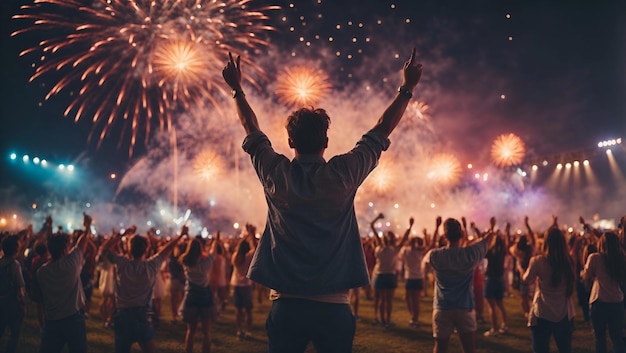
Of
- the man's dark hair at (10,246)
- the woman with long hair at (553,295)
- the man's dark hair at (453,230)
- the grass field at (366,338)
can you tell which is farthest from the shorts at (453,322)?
the man's dark hair at (10,246)

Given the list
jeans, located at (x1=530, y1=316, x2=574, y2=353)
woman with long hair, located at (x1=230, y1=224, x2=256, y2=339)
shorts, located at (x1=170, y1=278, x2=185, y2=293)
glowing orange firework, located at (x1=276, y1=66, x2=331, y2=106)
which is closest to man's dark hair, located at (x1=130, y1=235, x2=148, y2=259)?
woman with long hair, located at (x1=230, y1=224, x2=256, y2=339)

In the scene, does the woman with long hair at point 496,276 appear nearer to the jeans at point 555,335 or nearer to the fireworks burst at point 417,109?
the jeans at point 555,335

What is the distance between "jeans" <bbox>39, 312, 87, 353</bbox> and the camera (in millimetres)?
5902

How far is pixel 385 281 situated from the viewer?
12.3 metres

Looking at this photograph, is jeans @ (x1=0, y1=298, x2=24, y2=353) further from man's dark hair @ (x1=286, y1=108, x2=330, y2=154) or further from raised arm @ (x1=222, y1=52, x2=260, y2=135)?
man's dark hair @ (x1=286, y1=108, x2=330, y2=154)

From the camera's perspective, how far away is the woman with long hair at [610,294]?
7.06 meters

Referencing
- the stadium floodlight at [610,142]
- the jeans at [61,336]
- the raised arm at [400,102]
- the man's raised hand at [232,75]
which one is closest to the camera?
the raised arm at [400,102]

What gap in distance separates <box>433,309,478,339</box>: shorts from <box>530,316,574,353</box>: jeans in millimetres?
768

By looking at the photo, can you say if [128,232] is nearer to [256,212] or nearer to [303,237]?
[303,237]

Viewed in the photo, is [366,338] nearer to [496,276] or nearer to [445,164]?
[496,276]

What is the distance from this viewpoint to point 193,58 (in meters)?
21.7

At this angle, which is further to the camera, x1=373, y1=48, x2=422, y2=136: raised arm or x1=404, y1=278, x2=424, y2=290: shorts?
x1=404, y1=278, x2=424, y2=290: shorts

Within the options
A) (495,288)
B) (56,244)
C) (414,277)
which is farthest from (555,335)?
(414,277)

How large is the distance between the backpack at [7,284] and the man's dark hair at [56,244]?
6.62 ft
